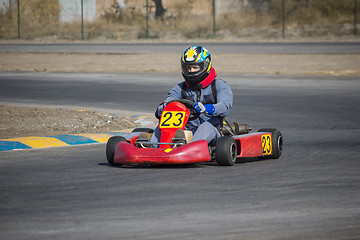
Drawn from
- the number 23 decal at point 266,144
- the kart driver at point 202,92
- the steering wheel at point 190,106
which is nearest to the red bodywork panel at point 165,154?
the kart driver at point 202,92

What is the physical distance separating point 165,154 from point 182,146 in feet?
0.72

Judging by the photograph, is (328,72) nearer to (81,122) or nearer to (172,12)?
(81,122)

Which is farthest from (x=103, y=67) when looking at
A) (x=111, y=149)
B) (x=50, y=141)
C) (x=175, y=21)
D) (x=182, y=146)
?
(x=175, y=21)

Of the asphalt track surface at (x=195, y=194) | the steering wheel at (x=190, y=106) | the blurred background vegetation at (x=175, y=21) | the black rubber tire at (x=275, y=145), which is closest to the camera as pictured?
the asphalt track surface at (x=195, y=194)

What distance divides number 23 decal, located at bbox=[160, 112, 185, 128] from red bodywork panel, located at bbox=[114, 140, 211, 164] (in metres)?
0.38

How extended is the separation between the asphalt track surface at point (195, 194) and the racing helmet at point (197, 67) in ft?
3.57

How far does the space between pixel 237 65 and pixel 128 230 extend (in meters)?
23.0

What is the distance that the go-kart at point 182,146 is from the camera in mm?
8352

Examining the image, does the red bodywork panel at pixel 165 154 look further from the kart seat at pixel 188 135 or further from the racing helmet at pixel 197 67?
the racing helmet at pixel 197 67

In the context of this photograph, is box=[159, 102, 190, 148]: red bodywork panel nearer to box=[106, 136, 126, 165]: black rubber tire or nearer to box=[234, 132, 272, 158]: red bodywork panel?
box=[106, 136, 126, 165]: black rubber tire

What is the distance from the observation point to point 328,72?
80.0 ft

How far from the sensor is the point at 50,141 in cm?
1072

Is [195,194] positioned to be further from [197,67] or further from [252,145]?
[197,67]

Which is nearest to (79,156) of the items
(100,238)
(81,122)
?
(81,122)
